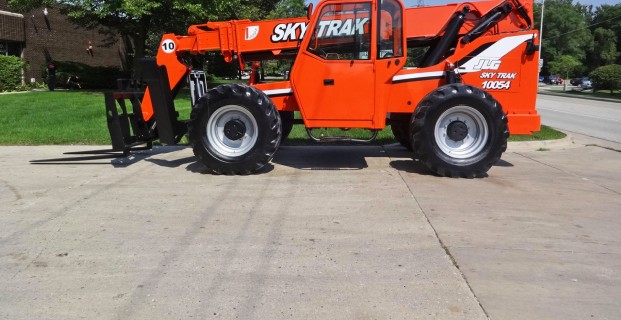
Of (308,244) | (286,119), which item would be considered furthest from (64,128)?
(308,244)

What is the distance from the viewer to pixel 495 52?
304 inches

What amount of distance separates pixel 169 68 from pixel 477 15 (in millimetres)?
5071

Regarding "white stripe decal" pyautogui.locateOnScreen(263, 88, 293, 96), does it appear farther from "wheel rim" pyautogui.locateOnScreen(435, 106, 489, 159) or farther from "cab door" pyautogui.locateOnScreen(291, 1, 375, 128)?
"wheel rim" pyautogui.locateOnScreen(435, 106, 489, 159)

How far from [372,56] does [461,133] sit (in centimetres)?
176

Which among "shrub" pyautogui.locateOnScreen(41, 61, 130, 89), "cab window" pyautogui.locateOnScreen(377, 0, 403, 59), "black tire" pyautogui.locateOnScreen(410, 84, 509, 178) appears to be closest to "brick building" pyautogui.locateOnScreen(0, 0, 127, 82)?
"shrub" pyautogui.locateOnScreen(41, 61, 130, 89)

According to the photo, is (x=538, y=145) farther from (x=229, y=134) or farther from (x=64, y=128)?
(x=64, y=128)

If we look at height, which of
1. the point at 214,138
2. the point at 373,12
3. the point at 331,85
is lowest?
the point at 214,138

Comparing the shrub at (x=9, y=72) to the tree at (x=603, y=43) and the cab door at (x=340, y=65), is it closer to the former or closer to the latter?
the cab door at (x=340, y=65)

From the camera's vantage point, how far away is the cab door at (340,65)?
746cm

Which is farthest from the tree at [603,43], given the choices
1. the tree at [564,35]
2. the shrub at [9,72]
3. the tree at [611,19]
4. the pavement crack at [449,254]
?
the pavement crack at [449,254]

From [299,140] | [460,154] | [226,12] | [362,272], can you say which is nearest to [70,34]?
[226,12]

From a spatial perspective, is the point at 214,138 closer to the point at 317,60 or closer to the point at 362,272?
the point at 317,60

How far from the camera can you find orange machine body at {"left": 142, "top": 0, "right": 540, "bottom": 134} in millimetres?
7477

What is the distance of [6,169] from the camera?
813cm
